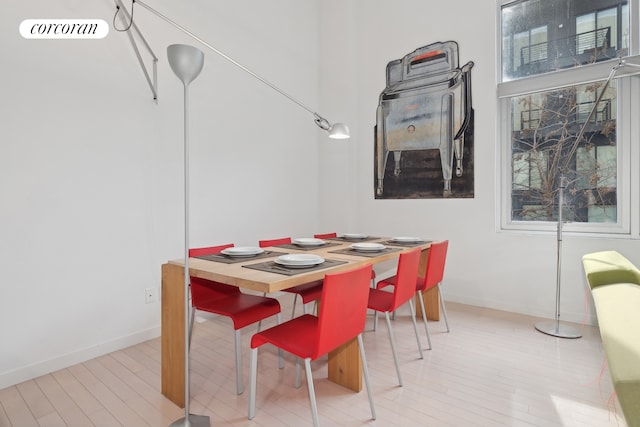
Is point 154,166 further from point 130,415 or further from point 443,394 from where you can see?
point 443,394

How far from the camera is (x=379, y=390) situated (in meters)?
1.85

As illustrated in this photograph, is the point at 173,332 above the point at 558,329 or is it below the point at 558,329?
above

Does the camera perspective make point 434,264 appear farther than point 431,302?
No

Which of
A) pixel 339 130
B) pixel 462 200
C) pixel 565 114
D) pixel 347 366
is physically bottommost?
pixel 347 366

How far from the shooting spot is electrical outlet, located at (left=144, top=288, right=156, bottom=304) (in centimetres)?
257

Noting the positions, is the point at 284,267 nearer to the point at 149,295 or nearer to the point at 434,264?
the point at 434,264

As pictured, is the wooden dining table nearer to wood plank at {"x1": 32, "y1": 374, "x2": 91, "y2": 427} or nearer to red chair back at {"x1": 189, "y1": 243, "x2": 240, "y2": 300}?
red chair back at {"x1": 189, "y1": 243, "x2": 240, "y2": 300}

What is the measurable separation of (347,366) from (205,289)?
988 millimetres

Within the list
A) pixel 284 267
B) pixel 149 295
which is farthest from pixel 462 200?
pixel 149 295

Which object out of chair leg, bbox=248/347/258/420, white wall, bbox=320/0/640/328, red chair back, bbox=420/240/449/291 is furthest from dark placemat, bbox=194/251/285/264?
white wall, bbox=320/0/640/328

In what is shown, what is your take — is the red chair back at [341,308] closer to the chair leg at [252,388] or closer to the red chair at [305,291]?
the chair leg at [252,388]

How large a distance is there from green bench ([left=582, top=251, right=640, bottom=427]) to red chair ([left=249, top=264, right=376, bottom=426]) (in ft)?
2.92

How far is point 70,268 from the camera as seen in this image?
2178mm

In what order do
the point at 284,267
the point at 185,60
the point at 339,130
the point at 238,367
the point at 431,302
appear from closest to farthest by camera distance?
the point at 185,60
the point at 284,267
the point at 238,367
the point at 339,130
the point at 431,302
